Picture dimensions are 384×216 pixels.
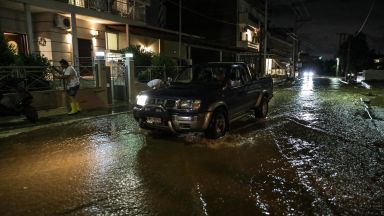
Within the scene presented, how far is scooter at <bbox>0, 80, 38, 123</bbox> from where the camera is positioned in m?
9.89

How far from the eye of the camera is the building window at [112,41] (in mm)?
22734

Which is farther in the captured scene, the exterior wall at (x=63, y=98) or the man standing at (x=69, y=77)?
the exterior wall at (x=63, y=98)

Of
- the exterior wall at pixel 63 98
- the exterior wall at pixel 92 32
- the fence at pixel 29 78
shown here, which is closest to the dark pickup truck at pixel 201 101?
the fence at pixel 29 78

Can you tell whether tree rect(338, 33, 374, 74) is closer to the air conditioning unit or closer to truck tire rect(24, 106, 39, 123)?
the air conditioning unit

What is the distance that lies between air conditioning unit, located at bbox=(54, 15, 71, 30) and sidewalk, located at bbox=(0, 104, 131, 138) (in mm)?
6841

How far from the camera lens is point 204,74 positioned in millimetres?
A: 9102

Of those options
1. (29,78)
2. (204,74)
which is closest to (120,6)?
(29,78)

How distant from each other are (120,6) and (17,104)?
15.1 m

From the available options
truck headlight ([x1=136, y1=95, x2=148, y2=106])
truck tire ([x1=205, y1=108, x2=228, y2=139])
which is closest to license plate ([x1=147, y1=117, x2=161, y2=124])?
truck headlight ([x1=136, y1=95, x2=148, y2=106])

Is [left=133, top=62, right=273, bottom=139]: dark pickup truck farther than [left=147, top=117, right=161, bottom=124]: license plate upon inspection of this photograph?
No

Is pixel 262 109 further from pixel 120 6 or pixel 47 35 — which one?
pixel 120 6

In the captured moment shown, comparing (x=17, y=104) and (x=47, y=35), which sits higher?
(x=47, y=35)

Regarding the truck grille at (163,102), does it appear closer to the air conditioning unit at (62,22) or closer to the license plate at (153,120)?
the license plate at (153,120)

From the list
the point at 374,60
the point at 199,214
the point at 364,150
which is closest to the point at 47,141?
the point at 199,214
